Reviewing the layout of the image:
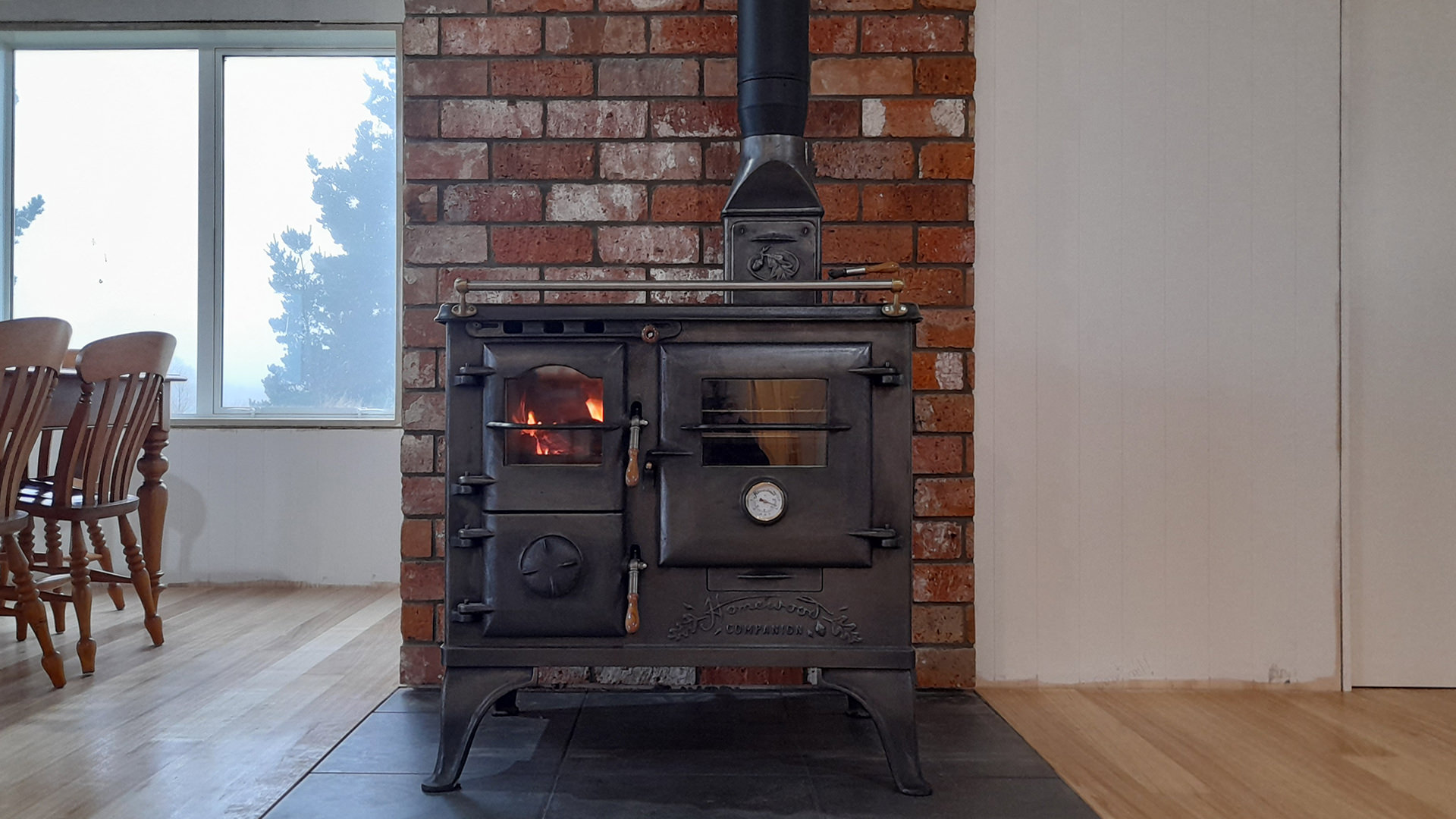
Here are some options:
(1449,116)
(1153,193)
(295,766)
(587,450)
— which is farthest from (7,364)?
(1449,116)

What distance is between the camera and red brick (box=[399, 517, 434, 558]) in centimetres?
205

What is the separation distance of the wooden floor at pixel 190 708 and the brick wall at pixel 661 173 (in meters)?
0.30

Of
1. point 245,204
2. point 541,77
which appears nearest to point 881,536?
A: point 541,77

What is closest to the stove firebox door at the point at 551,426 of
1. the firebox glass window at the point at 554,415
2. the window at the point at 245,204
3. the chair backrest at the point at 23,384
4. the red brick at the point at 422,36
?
the firebox glass window at the point at 554,415

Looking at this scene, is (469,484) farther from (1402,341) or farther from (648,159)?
(1402,341)

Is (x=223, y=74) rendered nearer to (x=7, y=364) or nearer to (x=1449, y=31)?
(x=7, y=364)

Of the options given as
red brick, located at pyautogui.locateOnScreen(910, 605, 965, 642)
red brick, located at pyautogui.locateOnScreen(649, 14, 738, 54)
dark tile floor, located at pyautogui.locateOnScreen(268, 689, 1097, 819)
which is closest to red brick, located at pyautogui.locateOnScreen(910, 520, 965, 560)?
red brick, located at pyautogui.locateOnScreen(910, 605, 965, 642)

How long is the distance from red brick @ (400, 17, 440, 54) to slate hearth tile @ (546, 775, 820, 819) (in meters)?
1.58

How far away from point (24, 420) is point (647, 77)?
5.41 feet

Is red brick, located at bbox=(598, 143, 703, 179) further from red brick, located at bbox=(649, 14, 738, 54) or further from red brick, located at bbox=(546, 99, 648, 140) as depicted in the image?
red brick, located at bbox=(649, 14, 738, 54)

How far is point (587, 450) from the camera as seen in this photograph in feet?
5.14

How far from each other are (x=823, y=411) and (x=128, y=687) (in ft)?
5.69

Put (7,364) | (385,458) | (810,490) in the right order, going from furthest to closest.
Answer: (385,458)
(7,364)
(810,490)

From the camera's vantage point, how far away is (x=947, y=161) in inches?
81.2
